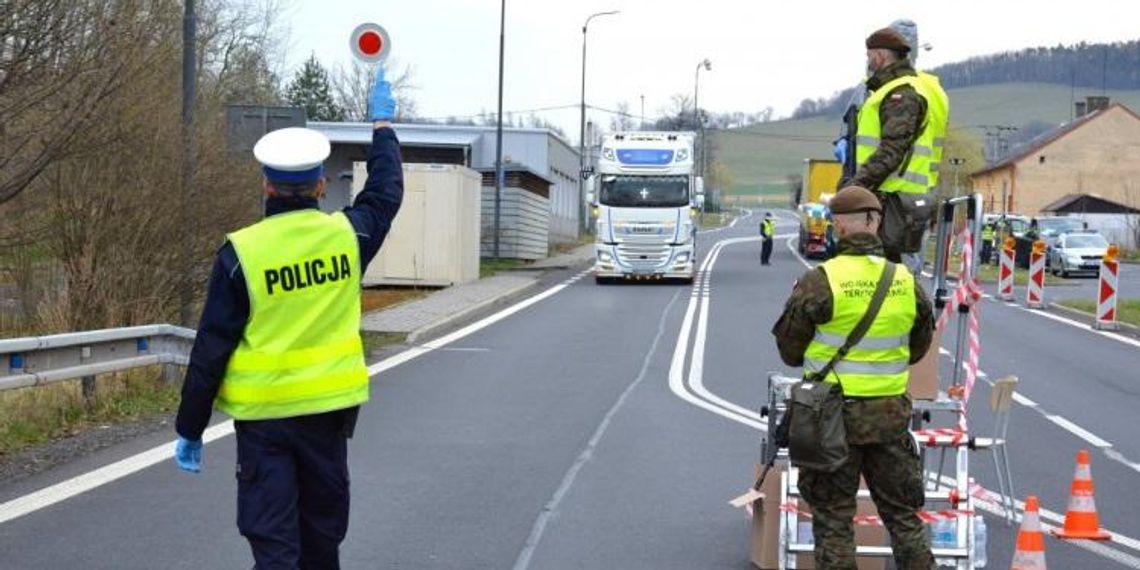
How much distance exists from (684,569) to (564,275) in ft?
111

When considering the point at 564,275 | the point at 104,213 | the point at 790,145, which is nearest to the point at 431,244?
the point at 564,275

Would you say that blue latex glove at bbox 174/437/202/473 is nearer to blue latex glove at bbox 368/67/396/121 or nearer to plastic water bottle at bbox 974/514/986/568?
blue latex glove at bbox 368/67/396/121

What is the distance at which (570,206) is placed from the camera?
75000 mm

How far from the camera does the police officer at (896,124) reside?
24.7ft

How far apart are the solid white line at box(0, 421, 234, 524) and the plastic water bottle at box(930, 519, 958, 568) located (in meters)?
3.90

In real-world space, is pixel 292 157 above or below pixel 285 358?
above

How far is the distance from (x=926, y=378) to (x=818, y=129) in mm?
150474

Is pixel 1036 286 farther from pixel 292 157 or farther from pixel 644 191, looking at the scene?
pixel 292 157

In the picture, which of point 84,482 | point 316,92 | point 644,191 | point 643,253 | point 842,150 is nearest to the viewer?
point 842,150

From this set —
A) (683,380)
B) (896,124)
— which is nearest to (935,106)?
(896,124)

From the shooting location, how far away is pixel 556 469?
10.7 metres

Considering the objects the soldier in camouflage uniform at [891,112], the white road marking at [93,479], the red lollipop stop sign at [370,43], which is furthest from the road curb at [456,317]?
the soldier in camouflage uniform at [891,112]

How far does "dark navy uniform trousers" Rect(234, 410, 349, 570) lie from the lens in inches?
200

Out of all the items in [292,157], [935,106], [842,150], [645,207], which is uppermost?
[935,106]
